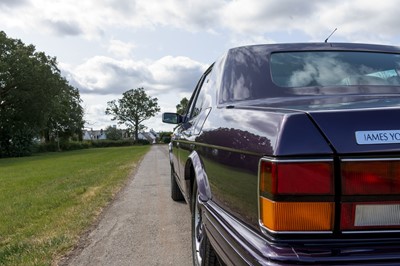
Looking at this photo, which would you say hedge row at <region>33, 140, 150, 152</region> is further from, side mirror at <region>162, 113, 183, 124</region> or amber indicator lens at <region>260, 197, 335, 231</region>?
amber indicator lens at <region>260, 197, 335, 231</region>

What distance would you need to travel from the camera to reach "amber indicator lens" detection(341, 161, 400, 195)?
1682mm

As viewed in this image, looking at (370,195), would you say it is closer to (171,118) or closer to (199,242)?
(199,242)

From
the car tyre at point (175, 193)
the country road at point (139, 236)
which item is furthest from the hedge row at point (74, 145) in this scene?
the country road at point (139, 236)

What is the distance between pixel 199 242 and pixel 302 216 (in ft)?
6.05

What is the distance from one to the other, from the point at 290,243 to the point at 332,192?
28cm

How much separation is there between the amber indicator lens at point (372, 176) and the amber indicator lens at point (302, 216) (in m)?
0.13

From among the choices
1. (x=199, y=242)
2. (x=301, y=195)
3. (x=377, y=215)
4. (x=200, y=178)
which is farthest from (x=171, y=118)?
(x=377, y=215)

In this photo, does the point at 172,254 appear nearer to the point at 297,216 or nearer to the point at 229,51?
the point at 229,51

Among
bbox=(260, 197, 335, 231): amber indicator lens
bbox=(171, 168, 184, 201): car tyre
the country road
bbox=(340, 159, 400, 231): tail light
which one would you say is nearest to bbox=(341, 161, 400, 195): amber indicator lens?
bbox=(340, 159, 400, 231): tail light

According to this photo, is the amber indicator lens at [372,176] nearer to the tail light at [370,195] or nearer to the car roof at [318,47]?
the tail light at [370,195]

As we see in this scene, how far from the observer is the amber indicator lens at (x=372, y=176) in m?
1.68

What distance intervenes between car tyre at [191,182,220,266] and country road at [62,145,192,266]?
1.69 ft

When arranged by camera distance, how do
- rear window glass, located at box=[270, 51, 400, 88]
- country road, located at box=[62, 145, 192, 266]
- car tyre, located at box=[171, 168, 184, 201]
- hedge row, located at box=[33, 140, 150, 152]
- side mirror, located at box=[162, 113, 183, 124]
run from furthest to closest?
hedge row, located at box=[33, 140, 150, 152]
car tyre, located at box=[171, 168, 184, 201]
side mirror, located at box=[162, 113, 183, 124]
country road, located at box=[62, 145, 192, 266]
rear window glass, located at box=[270, 51, 400, 88]

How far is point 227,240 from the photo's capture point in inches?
85.7
